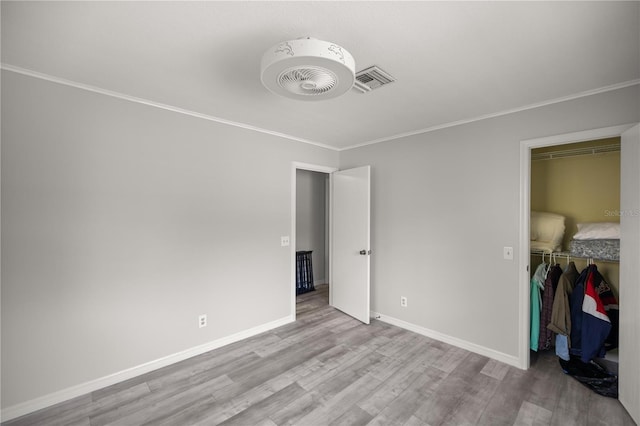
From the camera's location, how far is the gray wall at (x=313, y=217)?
17.8ft

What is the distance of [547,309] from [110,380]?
12.9 feet

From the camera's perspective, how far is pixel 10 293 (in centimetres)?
195

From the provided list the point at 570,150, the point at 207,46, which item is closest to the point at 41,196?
the point at 207,46

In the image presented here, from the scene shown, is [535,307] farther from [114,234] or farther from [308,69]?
[114,234]

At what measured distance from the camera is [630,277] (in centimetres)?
200

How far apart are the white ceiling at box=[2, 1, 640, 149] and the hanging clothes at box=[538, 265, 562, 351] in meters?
1.66

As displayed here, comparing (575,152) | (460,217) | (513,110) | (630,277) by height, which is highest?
(513,110)

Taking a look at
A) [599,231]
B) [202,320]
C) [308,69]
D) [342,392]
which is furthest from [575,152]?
[202,320]

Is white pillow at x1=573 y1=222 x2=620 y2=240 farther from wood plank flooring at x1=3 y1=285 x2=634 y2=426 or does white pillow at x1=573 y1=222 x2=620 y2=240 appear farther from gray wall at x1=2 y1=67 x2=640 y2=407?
wood plank flooring at x1=3 y1=285 x2=634 y2=426

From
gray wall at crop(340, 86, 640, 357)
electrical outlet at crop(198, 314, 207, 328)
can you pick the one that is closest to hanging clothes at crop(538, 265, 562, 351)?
gray wall at crop(340, 86, 640, 357)

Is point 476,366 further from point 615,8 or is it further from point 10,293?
point 10,293

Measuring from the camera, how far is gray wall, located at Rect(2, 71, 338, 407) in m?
2.00

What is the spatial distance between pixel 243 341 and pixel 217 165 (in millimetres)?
1954

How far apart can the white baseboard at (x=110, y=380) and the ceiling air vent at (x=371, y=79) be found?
281cm
